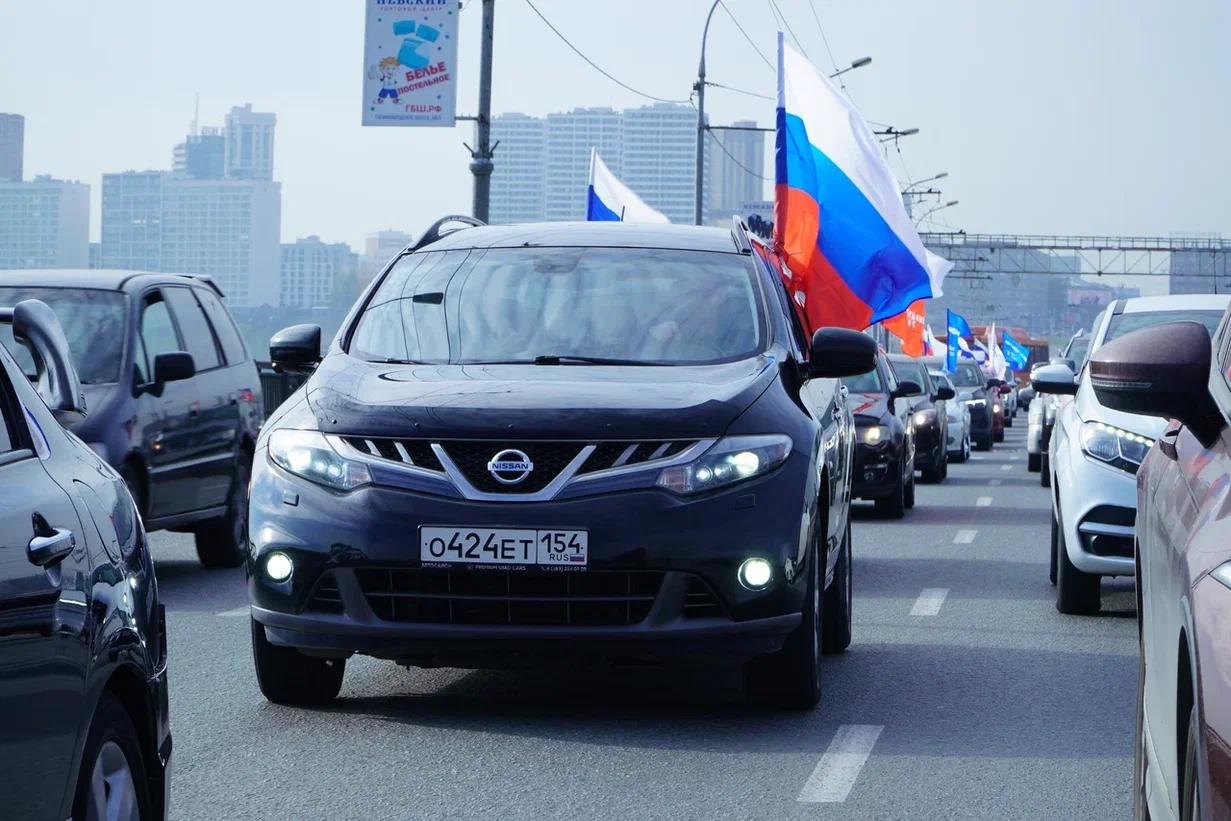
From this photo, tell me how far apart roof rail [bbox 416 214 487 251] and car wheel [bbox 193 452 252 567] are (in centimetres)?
441

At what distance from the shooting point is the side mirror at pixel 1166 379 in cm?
406

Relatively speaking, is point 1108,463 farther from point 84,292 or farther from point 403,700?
point 84,292

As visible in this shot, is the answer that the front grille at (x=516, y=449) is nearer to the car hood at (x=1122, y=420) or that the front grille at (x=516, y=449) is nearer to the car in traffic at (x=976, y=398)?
the car hood at (x=1122, y=420)

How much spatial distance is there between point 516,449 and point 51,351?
273 cm

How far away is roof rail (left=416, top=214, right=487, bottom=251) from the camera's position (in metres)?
8.94

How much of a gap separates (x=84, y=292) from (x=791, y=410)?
656cm

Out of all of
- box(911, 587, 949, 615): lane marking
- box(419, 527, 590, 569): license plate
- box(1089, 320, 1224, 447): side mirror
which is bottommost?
box(911, 587, 949, 615): lane marking

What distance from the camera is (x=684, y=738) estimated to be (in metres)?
7.14

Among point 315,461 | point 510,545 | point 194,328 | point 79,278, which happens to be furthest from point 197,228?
point 510,545

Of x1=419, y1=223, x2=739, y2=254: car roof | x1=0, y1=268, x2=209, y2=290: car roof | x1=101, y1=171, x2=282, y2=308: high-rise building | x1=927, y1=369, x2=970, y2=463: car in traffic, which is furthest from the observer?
x1=101, y1=171, x2=282, y2=308: high-rise building

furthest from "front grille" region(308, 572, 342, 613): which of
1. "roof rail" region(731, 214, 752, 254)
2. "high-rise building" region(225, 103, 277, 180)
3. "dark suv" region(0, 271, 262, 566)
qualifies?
"high-rise building" region(225, 103, 277, 180)

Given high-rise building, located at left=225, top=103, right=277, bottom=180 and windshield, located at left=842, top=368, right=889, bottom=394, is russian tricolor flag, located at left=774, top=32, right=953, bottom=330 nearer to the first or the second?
windshield, located at left=842, top=368, right=889, bottom=394

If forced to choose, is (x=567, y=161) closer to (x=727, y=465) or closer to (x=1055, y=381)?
(x=1055, y=381)

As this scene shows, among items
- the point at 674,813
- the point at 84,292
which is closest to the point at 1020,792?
the point at 674,813
